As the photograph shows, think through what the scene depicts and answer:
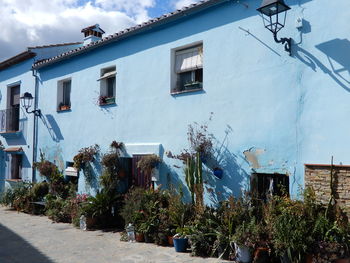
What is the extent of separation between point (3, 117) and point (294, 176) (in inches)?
569

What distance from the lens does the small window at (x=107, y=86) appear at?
39.1 ft

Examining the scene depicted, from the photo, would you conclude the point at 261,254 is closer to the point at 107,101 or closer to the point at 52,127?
the point at 107,101

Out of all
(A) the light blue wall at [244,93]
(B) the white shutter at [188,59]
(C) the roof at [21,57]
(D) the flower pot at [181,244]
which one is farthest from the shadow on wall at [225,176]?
(C) the roof at [21,57]

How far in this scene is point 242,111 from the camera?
8.17 m

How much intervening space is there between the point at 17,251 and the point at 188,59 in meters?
6.11

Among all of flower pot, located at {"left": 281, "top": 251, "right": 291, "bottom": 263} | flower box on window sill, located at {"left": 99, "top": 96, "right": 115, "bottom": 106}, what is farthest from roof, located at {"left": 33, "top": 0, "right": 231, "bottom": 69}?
flower pot, located at {"left": 281, "top": 251, "right": 291, "bottom": 263}

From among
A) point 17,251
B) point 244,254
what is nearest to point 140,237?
point 17,251

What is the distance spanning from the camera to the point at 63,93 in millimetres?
14383

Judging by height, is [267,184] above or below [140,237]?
above

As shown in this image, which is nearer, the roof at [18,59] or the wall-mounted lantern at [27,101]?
the wall-mounted lantern at [27,101]

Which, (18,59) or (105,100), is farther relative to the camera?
(18,59)

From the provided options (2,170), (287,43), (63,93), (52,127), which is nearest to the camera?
(287,43)

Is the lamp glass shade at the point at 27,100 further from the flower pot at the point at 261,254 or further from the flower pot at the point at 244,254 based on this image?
the flower pot at the point at 261,254

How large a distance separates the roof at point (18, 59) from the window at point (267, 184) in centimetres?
1138
